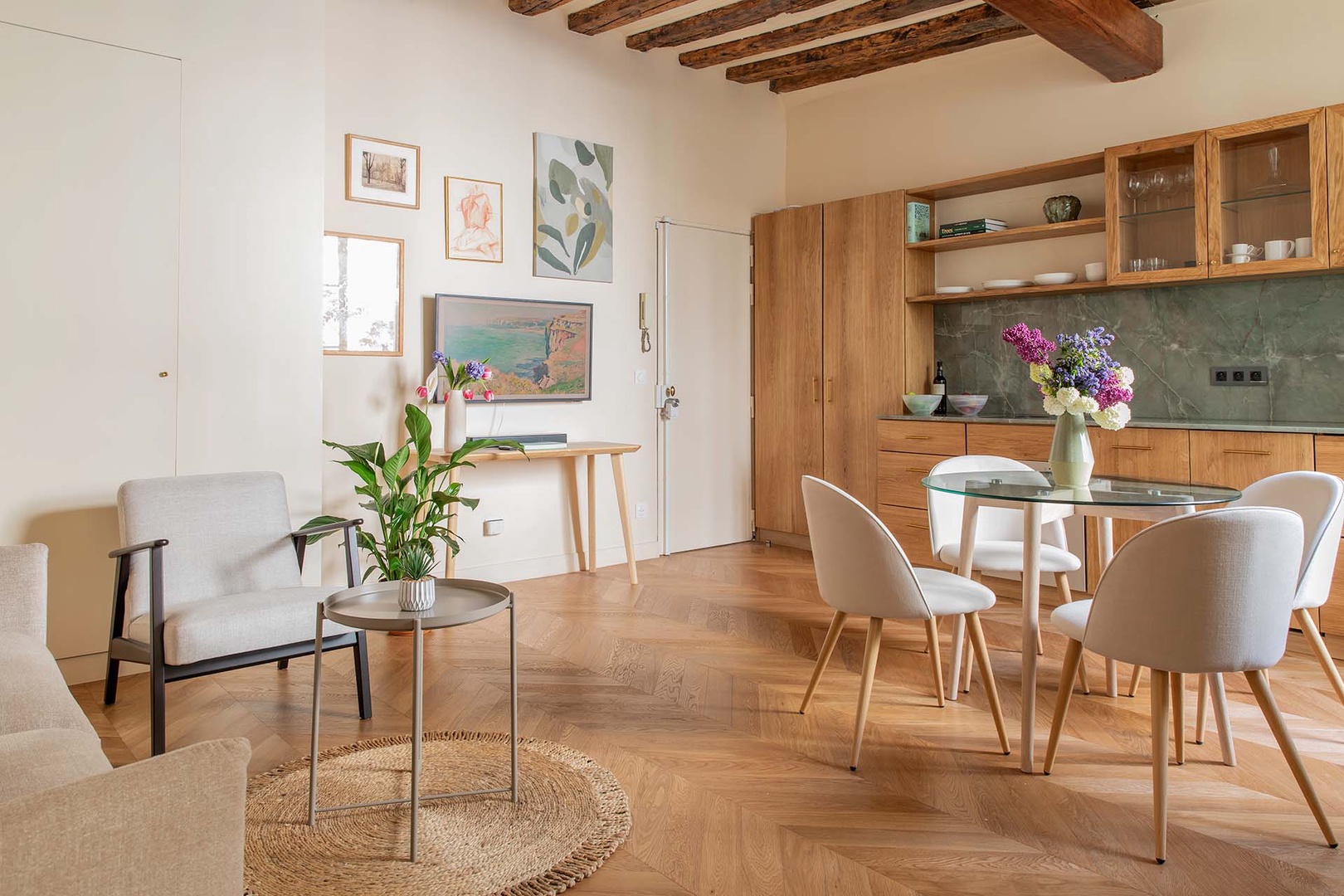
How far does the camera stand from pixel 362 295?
450cm

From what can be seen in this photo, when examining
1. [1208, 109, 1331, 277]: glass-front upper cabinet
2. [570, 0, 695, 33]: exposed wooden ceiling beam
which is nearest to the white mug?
[1208, 109, 1331, 277]: glass-front upper cabinet

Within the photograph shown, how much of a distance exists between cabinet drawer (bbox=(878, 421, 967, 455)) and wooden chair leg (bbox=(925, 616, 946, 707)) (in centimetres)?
187

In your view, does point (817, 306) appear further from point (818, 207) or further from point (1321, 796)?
point (1321, 796)

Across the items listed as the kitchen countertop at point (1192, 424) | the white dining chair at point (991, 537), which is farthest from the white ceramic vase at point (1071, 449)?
the kitchen countertop at point (1192, 424)

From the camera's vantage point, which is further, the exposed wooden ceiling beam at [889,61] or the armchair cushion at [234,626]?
the exposed wooden ceiling beam at [889,61]

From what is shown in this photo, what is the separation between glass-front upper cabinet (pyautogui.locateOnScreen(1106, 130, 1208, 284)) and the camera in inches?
166

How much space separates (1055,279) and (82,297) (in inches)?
175

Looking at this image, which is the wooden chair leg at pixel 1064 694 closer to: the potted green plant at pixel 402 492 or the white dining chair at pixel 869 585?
the white dining chair at pixel 869 585

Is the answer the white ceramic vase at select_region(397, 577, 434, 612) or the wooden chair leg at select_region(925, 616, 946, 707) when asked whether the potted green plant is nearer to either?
the white ceramic vase at select_region(397, 577, 434, 612)

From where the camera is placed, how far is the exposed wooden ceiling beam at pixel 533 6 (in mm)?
4848

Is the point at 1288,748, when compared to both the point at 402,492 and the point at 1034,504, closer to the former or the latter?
the point at 1034,504

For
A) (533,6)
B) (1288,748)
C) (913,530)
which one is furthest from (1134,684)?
(533,6)

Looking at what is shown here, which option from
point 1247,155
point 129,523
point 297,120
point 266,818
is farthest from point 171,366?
point 1247,155

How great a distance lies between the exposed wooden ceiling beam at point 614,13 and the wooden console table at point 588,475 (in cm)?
234
